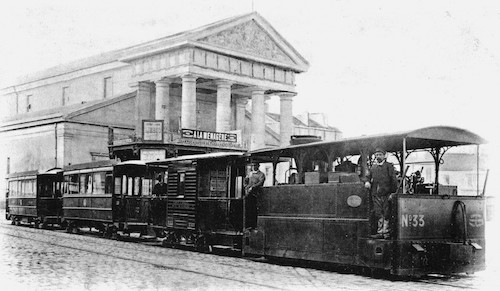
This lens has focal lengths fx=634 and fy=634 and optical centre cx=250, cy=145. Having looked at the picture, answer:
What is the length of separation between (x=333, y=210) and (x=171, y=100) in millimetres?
38595

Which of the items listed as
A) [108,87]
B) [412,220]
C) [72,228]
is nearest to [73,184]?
[72,228]

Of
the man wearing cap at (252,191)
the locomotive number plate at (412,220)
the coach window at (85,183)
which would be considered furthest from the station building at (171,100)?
the locomotive number plate at (412,220)

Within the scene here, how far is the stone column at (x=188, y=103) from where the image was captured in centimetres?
4359

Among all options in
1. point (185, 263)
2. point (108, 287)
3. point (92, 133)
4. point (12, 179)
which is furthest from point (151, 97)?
point (108, 287)

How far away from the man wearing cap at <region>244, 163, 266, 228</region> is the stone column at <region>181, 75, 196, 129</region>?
28.2 meters

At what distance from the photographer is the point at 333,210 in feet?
40.9

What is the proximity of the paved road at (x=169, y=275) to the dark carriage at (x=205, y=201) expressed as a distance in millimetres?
897

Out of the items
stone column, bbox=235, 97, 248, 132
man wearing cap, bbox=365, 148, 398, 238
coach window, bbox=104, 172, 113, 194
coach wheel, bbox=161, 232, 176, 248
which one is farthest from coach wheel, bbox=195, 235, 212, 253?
stone column, bbox=235, 97, 248, 132

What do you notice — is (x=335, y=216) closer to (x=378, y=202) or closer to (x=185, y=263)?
(x=378, y=202)

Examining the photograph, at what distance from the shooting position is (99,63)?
179 ft

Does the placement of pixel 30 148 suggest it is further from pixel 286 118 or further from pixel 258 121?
pixel 286 118

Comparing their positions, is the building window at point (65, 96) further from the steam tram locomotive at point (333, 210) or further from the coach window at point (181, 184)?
the coach window at point (181, 184)

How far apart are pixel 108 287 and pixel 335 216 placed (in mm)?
4685

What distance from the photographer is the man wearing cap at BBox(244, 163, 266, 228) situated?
48.9ft
